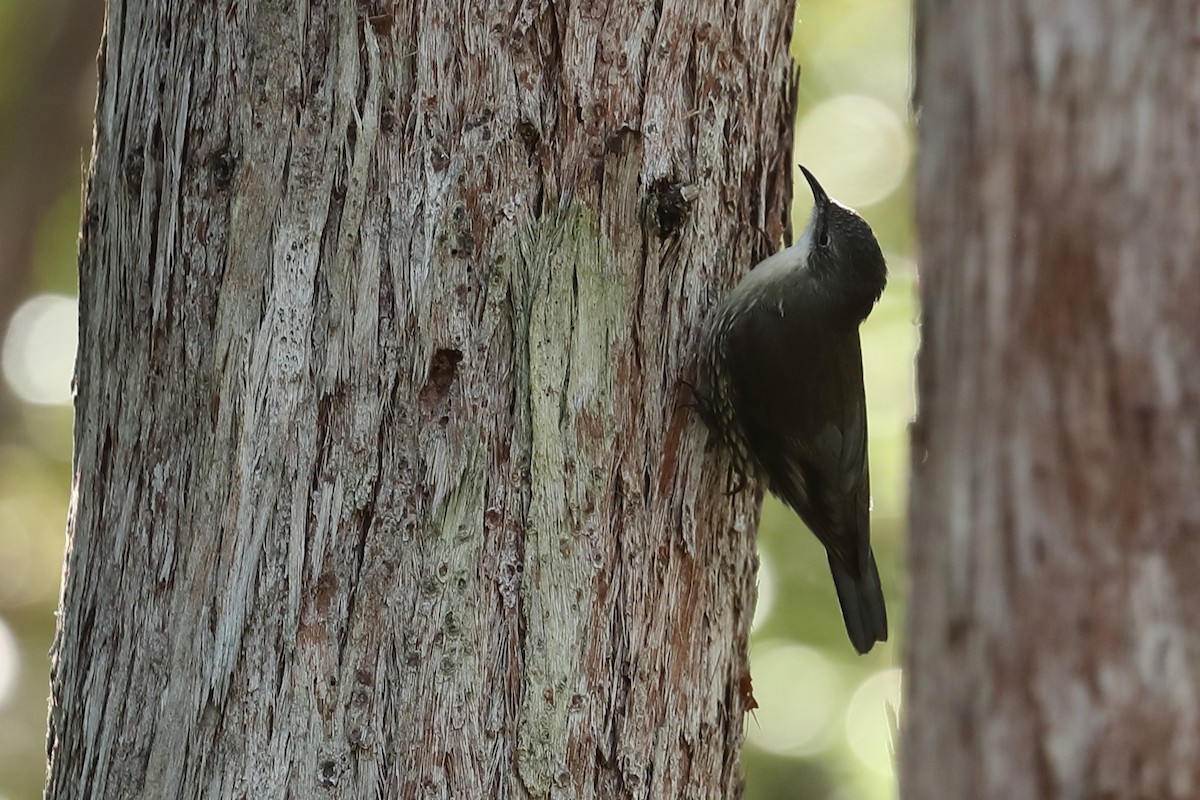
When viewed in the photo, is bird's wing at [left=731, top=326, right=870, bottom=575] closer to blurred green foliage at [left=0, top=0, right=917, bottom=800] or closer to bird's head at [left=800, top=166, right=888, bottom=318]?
bird's head at [left=800, top=166, right=888, bottom=318]

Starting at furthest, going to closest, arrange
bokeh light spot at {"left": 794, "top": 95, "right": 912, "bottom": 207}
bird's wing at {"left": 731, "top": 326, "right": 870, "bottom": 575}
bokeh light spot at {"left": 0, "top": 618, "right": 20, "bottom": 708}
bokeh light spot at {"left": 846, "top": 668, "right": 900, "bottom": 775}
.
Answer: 1. bokeh light spot at {"left": 0, "top": 618, "right": 20, "bottom": 708}
2. bokeh light spot at {"left": 794, "top": 95, "right": 912, "bottom": 207}
3. bokeh light spot at {"left": 846, "top": 668, "right": 900, "bottom": 775}
4. bird's wing at {"left": 731, "top": 326, "right": 870, "bottom": 575}

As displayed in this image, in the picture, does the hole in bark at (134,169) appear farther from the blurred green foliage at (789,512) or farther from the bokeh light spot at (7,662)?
the bokeh light spot at (7,662)

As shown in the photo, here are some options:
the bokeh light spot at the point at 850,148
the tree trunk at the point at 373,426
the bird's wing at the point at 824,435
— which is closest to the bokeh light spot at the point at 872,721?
the bird's wing at the point at 824,435

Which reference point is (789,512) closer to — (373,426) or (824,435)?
(824,435)

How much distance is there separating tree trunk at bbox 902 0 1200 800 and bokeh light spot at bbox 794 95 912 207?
551cm

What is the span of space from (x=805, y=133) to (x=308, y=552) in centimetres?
509

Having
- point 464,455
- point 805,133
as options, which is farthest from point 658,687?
point 805,133

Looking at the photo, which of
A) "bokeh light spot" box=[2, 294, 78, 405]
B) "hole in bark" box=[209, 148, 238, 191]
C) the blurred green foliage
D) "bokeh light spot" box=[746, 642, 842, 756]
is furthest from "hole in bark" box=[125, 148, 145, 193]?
"bokeh light spot" box=[746, 642, 842, 756]

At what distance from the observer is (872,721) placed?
19.9 feet

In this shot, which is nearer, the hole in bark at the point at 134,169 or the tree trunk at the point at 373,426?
the tree trunk at the point at 373,426

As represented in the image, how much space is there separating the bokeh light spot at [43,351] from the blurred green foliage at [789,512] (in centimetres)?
8

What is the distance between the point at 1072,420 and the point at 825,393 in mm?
2347

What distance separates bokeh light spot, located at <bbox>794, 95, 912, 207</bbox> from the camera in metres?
6.71

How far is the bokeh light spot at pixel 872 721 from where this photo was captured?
5.77m
